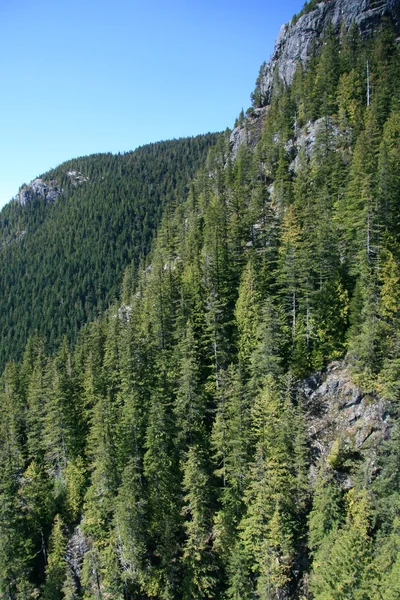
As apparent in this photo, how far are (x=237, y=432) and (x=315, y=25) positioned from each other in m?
111

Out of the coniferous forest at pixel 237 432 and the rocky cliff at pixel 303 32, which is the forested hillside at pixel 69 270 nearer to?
the rocky cliff at pixel 303 32

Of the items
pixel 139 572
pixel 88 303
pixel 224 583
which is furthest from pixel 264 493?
pixel 88 303

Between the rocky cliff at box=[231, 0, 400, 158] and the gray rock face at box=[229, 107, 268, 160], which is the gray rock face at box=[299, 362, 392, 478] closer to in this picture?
the gray rock face at box=[229, 107, 268, 160]

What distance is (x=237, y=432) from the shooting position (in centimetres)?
3809

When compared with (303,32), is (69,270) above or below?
below

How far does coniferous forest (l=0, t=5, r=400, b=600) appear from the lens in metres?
33.1

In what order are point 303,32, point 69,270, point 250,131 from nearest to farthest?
point 250,131
point 303,32
point 69,270

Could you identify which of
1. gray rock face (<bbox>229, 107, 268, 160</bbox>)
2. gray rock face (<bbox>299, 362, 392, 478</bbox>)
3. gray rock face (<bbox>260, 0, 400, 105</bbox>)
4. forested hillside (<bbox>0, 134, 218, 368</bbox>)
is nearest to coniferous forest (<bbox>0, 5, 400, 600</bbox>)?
gray rock face (<bbox>299, 362, 392, 478</bbox>)

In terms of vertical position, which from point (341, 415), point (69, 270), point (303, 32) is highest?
point (303, 32)

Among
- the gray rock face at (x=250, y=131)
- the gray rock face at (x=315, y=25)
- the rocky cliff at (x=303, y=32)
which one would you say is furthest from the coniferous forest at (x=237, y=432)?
the gray rock face at (x=315, y=25)

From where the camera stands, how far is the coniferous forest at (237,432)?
109 ft

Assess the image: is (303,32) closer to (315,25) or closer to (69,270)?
(315,25)

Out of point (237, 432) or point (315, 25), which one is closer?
point (237, 432)

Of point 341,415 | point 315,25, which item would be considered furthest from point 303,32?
point 341,415
